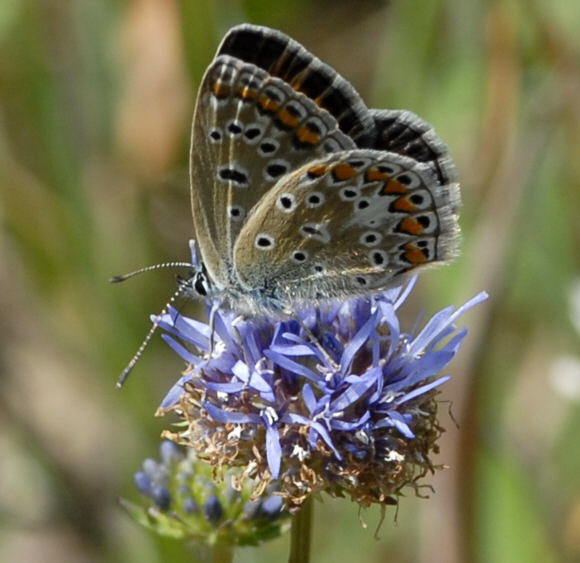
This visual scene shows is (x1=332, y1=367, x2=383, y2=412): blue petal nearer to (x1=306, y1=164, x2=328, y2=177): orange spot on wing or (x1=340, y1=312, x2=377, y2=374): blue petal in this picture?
(x1=340, y1=312, x2=377, y2=374): blue petal

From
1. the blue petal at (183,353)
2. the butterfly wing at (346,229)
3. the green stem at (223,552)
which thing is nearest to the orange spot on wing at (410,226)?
the butterfly wing at (346,229)

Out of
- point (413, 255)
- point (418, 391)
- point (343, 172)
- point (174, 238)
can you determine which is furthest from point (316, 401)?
point (174, 238)

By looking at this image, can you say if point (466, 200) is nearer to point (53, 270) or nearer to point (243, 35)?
Result: point (53, 270)

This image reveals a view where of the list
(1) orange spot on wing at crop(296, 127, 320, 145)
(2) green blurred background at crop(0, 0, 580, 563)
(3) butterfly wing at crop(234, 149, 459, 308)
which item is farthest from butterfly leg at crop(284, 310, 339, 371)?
(2) green blurred background at crop(0, 0, 580, 563)

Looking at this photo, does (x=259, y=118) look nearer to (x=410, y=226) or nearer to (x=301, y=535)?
(x=410, y=226)

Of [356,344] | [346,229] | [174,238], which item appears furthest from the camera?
[174,238]

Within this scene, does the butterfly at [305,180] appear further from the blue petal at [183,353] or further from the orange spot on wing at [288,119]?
the blue petal at [183,353]
